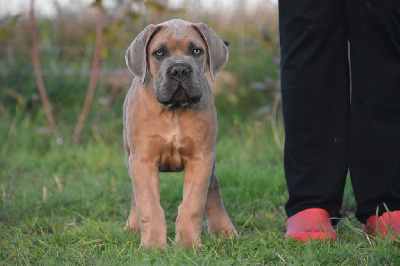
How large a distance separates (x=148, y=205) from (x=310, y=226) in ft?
2.74

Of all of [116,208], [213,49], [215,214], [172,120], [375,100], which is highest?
[213,49]

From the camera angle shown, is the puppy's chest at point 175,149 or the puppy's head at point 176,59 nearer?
the puppy's head at point 176,59

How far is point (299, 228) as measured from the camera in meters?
3.18

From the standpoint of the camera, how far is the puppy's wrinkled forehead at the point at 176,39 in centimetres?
305

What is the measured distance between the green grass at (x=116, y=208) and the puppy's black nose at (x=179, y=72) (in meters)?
0.80

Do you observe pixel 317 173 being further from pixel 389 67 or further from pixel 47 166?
pixel 47 166

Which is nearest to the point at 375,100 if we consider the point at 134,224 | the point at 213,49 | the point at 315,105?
the point at 315,105

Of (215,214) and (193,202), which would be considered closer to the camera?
(193,202)

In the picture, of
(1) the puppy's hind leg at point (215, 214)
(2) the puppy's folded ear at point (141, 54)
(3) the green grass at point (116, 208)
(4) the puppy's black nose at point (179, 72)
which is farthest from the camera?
(1) the puppy's hind leg at point (215, 214)

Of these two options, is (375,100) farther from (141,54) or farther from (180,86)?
(141,54)

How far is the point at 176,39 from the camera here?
3.05 meters

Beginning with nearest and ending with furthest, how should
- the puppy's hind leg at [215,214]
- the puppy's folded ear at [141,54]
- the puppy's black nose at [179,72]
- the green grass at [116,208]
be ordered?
the green grass at [116,208]
the puppy's black nose at [179,72]
the puppy's folded ear at [141,54]
the puppy's hind leg at [215,214]

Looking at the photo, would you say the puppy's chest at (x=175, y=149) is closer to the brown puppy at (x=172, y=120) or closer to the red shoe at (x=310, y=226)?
the brown puppy at (x=172, y=120)

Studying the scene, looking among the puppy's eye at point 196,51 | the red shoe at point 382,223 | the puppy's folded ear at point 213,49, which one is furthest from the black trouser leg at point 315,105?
the puppy's eye at point 196,51
